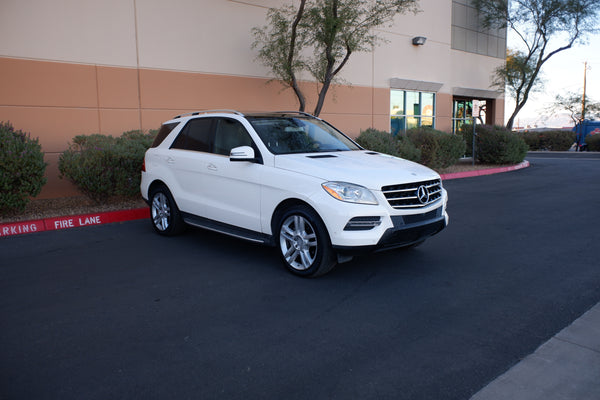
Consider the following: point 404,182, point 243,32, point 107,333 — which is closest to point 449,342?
point 404,182

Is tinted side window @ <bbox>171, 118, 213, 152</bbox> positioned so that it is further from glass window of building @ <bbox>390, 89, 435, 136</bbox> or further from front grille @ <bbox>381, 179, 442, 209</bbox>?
glass window of building @ <bbox>390, 89, 435, 136</bbox>

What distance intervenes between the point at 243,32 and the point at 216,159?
9.26 m

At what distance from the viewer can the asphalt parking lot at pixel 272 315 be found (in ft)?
10.8

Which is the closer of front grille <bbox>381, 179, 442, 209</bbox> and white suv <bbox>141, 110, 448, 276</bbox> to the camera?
white suv <bbox>141, 110, 448, 276</bbox>

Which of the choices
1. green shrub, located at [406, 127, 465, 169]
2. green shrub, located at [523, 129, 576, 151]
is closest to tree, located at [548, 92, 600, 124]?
green shrub, located at [523, 129, 576, 151]

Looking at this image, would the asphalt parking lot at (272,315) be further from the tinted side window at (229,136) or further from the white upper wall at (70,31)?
the white upper wall at (70,31)

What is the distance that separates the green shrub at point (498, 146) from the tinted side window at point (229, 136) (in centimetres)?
1551

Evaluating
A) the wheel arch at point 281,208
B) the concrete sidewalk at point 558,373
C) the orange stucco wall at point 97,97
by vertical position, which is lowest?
Result: the concrete sidewalk at point 558,373

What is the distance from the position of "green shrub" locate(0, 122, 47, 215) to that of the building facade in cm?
282

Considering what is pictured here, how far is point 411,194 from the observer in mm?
5344

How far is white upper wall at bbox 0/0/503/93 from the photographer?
10953 mm

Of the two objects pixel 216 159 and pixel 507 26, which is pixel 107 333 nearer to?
pixel 216 159

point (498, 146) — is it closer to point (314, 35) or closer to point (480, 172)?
point (480, 172)

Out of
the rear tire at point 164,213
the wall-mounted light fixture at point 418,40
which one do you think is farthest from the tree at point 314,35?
the rear tire at point 164,213
